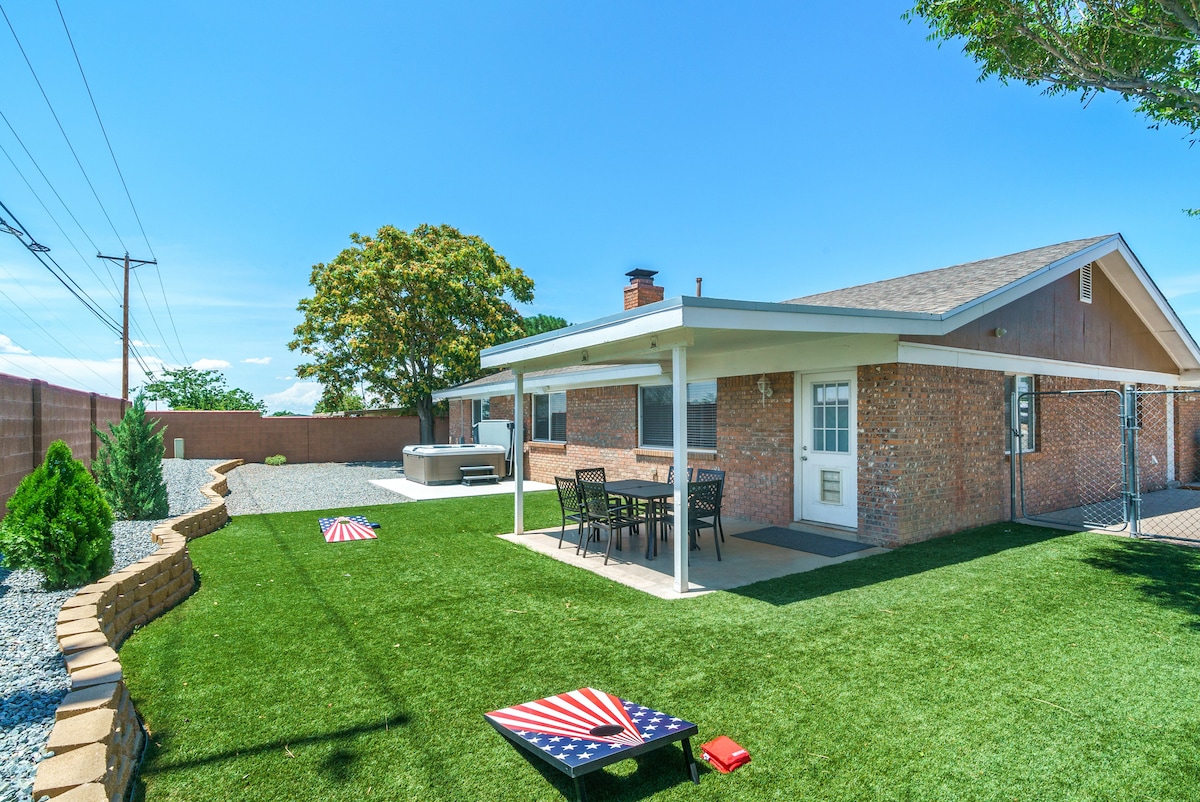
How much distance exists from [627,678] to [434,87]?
44.0ft

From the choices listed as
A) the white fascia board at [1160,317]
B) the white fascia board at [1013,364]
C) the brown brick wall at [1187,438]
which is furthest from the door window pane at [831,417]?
the brown brick wall at [1187,438]

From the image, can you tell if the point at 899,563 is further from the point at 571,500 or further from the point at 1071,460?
the point at 1071,460

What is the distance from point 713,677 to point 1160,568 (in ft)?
19.3

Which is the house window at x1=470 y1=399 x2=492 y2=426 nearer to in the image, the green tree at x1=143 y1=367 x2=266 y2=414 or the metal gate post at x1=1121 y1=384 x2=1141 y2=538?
the metal gate post at x1=1121 y1=384 x2=1141 y2=538

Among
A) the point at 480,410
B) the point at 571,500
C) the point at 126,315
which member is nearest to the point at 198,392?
the point at 126,315

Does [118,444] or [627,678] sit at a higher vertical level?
[118,444]

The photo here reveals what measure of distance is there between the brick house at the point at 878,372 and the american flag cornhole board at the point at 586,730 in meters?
2.79

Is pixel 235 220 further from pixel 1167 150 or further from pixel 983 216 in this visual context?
pixel 1167 150

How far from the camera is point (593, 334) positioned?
655 centimetres

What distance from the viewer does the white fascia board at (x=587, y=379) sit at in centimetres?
1173

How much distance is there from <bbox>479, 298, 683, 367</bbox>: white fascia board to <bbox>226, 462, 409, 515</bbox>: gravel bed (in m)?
5.79

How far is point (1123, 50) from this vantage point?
7.06 m

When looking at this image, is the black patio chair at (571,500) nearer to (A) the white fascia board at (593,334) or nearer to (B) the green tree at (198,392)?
(A) the white fascia board at (593,334)

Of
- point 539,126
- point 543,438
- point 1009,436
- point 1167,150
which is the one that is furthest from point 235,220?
point 1167,150
